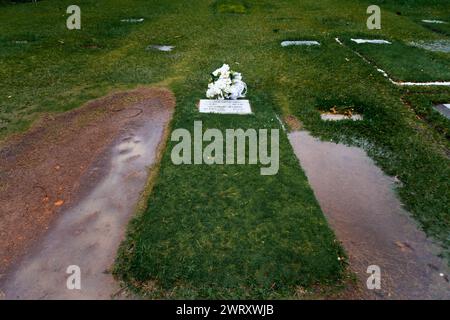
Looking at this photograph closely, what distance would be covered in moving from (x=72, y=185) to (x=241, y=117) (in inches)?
147

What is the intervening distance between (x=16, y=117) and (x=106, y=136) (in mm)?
2334

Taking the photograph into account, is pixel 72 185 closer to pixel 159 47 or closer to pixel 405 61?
pixel 159 47

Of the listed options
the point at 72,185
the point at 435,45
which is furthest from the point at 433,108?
the point at 72,185

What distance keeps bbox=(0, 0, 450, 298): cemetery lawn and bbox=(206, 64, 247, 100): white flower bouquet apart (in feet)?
1.30

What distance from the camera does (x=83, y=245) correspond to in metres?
5.10

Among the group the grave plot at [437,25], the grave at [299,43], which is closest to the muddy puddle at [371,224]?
the grave at [299,43]

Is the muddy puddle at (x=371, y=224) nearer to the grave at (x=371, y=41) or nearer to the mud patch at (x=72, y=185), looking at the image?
the mud patch at (x=72, y=185)

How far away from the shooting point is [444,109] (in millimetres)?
8773

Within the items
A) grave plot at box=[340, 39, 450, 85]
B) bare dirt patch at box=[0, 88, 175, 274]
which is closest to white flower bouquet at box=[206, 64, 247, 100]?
bare dirt patch at box=[0, 88, 175, 274]

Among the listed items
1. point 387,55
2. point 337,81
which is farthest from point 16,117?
point 387,55

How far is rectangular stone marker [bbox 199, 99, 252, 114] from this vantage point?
334 inches
